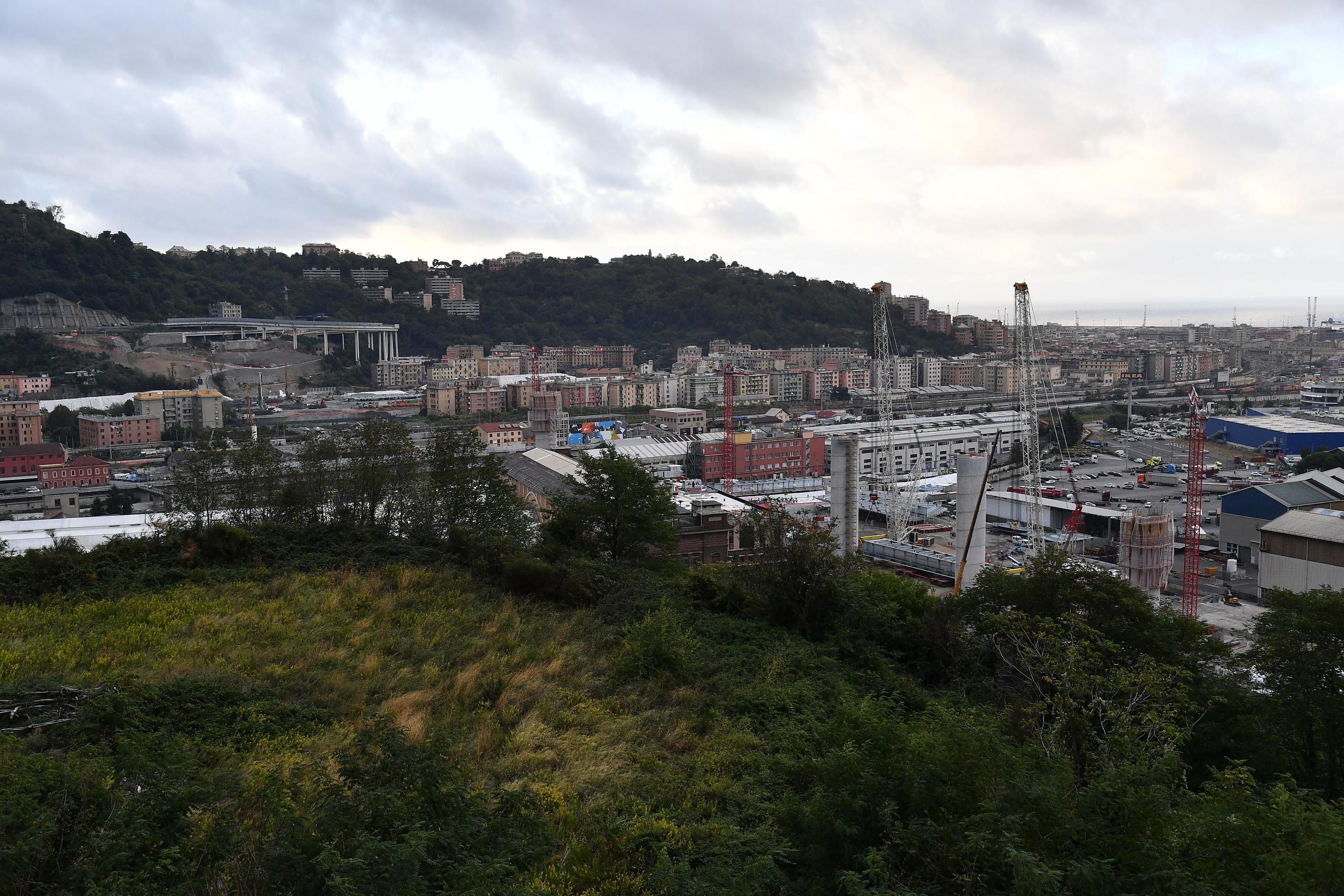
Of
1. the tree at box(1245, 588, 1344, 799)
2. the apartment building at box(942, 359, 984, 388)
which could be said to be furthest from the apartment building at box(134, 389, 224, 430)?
the apartment building at box(942, 359, 984, 388)

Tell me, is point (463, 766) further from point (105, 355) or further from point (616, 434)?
point (105, 355)

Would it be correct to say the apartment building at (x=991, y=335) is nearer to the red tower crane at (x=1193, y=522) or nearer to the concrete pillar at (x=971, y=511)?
the red tower crane at (x=1193, y=522)

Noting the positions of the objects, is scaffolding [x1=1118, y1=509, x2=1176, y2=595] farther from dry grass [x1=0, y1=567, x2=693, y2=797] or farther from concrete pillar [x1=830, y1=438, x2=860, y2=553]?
dry grass [x1=0, y1=567, x2=693, y2=797]

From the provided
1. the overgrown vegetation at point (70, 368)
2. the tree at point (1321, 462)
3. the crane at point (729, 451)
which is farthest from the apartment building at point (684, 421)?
the overgrown vegetation at point (70, 368)

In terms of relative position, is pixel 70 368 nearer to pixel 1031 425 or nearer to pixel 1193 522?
pixel 1031 425

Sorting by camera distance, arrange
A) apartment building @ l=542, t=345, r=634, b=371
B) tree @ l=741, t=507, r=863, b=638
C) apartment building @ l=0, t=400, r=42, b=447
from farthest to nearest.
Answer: apartment building @ l=542, t=345, r=634, b=371, apartment building @ l=0, t=400, r=42, b=447, tree @ l=741, t=507, r=863, b=638

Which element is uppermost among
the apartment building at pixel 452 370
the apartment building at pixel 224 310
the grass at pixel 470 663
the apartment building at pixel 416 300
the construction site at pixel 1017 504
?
the apartment building at pixel 416 300

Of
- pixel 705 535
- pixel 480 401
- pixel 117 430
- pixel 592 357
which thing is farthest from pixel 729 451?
pixel 592 357

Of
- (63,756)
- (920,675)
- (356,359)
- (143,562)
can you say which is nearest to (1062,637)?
(920,675)
